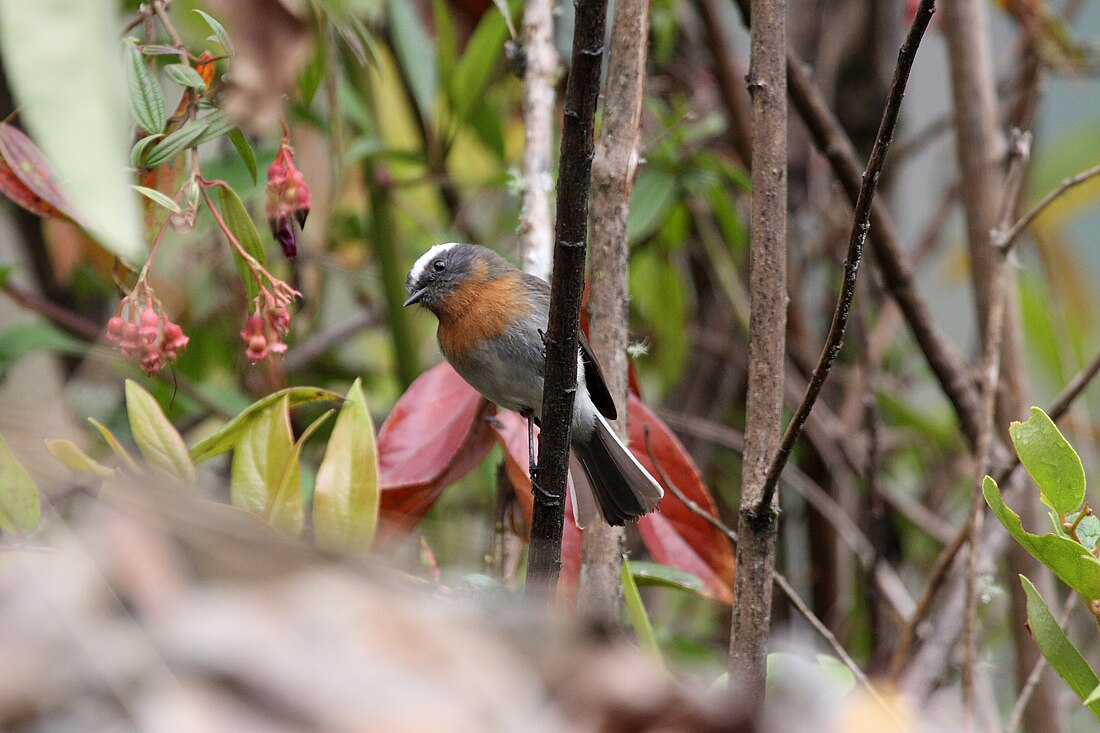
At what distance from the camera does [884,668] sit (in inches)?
77.9

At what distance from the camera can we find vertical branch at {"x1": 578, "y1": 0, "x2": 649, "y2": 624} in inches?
47.8

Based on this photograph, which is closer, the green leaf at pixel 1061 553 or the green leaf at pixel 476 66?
the green leaf at pixel 1061 553

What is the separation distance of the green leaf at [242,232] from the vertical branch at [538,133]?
538 millimetres

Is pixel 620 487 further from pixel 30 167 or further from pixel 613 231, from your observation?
pixel 30 167

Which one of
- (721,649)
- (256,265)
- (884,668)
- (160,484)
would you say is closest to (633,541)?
(721,649)

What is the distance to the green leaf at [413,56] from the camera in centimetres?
206

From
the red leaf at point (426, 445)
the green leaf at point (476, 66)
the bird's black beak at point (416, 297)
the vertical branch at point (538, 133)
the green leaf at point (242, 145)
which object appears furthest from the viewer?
the green leaf at point (476, 66)

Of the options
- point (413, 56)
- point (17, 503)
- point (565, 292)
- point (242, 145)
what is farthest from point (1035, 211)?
point (413, 56)

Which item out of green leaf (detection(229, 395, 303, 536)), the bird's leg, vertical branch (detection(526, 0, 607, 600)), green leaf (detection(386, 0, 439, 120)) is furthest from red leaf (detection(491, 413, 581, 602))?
green leaf (detection(386, 0, 439, 120))

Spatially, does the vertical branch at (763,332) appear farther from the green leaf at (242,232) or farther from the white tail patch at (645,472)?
the green leaf at (242,232)

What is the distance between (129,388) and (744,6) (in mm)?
892

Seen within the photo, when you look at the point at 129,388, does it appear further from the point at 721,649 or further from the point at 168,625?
the point at 721,649

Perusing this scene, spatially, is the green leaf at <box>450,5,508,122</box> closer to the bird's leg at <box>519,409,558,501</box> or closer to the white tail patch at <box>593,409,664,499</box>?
the bird's leg at <box>519,409,558,501</box>

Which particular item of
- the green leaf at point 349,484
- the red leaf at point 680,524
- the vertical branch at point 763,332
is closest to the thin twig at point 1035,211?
the vertical branch at point 763,332
